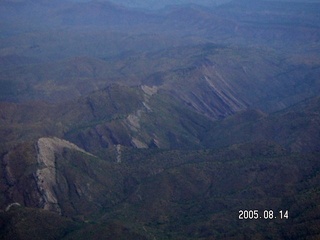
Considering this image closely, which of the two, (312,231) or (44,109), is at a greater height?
(312,231)

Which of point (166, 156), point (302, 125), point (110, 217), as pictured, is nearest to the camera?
point (110, 217)

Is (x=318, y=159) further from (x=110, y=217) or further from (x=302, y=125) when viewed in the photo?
(x=110, y=217)

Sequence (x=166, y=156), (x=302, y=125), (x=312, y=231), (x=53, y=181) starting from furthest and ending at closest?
1. (x=302, y=125)
2. (x=166, y=156)
3. (x=53, y=181)
4. (x=312, y=231)

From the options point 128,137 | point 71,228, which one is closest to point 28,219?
point 71,228
